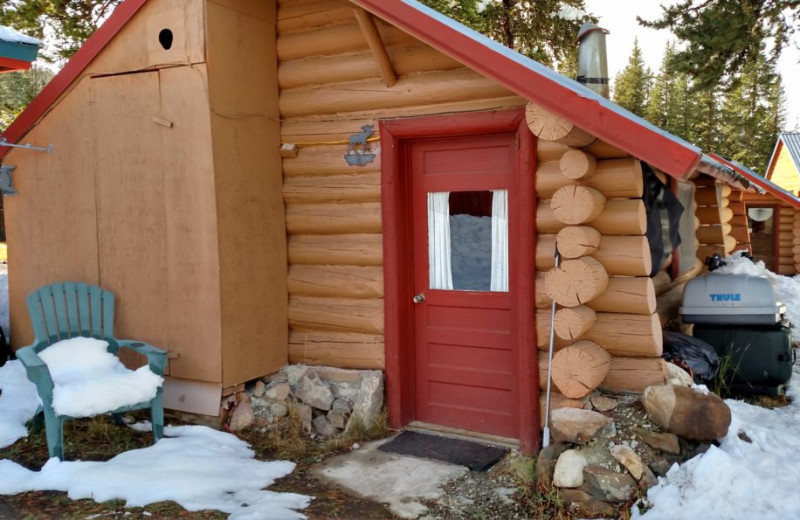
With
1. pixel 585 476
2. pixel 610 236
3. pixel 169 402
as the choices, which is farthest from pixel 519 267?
pixel 169 402

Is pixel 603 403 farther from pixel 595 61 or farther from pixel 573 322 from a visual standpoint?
pixel 595 61

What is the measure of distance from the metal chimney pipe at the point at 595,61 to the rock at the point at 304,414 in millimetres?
4832

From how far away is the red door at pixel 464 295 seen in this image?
5.32m

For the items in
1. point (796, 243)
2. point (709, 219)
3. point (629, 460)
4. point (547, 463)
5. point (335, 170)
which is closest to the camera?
point (629, 460)

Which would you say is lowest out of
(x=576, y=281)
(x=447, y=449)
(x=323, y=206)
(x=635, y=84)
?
(x=447, y=449)

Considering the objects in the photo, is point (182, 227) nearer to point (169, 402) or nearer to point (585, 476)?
point (169, 402)

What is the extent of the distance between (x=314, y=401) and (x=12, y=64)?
3.71 metres

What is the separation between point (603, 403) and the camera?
15.1 feet

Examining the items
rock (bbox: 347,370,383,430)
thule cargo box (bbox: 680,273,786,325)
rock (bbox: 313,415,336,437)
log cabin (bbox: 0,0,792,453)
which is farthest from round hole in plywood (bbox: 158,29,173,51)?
thule cargo box (bbox: 680,273,786,325)

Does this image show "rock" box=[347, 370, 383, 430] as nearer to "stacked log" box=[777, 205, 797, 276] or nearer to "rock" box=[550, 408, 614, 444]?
"rock" box=[550, 408, 614, 444]

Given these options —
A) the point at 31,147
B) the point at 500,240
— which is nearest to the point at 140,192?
the point at 31,147

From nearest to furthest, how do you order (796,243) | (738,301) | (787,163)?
1. (738,301)
2. (796,243)
3. (787,163)

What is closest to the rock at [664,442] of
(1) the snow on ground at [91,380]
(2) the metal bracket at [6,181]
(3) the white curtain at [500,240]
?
(3) the white curtain at [500,240]

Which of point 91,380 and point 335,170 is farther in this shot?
point 335,170
